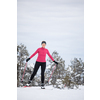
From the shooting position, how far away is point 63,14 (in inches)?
151

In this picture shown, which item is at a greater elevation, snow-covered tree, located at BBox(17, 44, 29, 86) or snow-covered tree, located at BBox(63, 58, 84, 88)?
snow-covered tree, located at BBox(17, 44, 29, 86)

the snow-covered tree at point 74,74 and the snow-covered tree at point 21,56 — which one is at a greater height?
the snow-covered tree at point 21,56

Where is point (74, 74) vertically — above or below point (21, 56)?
below

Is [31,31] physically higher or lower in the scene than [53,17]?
lower

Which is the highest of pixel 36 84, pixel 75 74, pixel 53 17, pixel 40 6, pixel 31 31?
pixel 40 6

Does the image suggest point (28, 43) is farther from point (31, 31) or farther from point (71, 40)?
point (71, 40)

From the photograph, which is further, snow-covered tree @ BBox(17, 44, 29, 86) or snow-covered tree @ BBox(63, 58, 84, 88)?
snow-covered tree @ BBox(17, 44, 29, 86)

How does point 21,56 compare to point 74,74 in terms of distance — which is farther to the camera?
point 21,56

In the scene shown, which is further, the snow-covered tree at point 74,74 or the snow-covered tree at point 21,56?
the snow-covered tree at point 21,56
